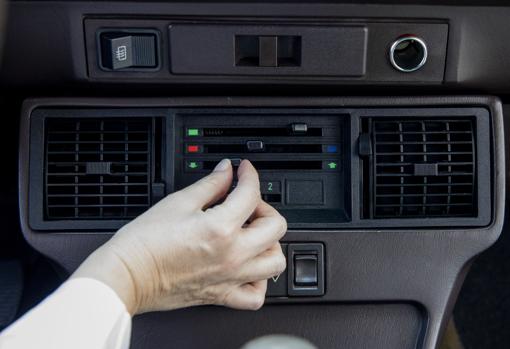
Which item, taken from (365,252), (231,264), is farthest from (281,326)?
(231,264)

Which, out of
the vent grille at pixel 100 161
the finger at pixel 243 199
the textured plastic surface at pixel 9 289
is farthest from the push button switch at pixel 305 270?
the textured plastic surface at pixel 9 289

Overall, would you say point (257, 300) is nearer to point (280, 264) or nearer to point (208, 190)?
point (280, 264)

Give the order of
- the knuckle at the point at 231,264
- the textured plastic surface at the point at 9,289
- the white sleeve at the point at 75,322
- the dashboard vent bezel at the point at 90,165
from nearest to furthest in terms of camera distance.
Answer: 1. the white sleeve at the point at 75,322
2. the knuckle at the point at 231,264
3. the dashboard vent bezel at the point at 90,165
4. the textured plastic surface at the point at 9,289

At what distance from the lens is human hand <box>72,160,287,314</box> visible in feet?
3.81

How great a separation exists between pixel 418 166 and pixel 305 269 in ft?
1.04

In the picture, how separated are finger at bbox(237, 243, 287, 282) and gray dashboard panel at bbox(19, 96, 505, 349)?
12 cm

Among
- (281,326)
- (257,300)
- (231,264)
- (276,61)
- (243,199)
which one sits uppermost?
(276,61)

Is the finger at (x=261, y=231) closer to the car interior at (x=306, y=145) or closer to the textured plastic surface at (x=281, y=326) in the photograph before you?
the car interior at (x=306, y=145)

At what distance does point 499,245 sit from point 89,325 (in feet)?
5.06

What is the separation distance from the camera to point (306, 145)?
150cm

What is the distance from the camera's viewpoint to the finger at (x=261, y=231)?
127 centimetres

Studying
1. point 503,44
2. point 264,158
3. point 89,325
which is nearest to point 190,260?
point 89,325

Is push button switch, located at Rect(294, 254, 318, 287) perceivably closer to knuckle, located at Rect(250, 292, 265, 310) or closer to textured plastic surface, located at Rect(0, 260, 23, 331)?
knuckle, located at Rect(250, 292, 265, 310)

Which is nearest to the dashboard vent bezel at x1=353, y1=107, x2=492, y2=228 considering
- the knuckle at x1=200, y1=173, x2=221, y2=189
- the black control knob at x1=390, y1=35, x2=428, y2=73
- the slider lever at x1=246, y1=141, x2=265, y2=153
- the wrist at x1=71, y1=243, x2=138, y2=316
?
the black control knob at x1=390, y1=35, x2=428, y2=73
